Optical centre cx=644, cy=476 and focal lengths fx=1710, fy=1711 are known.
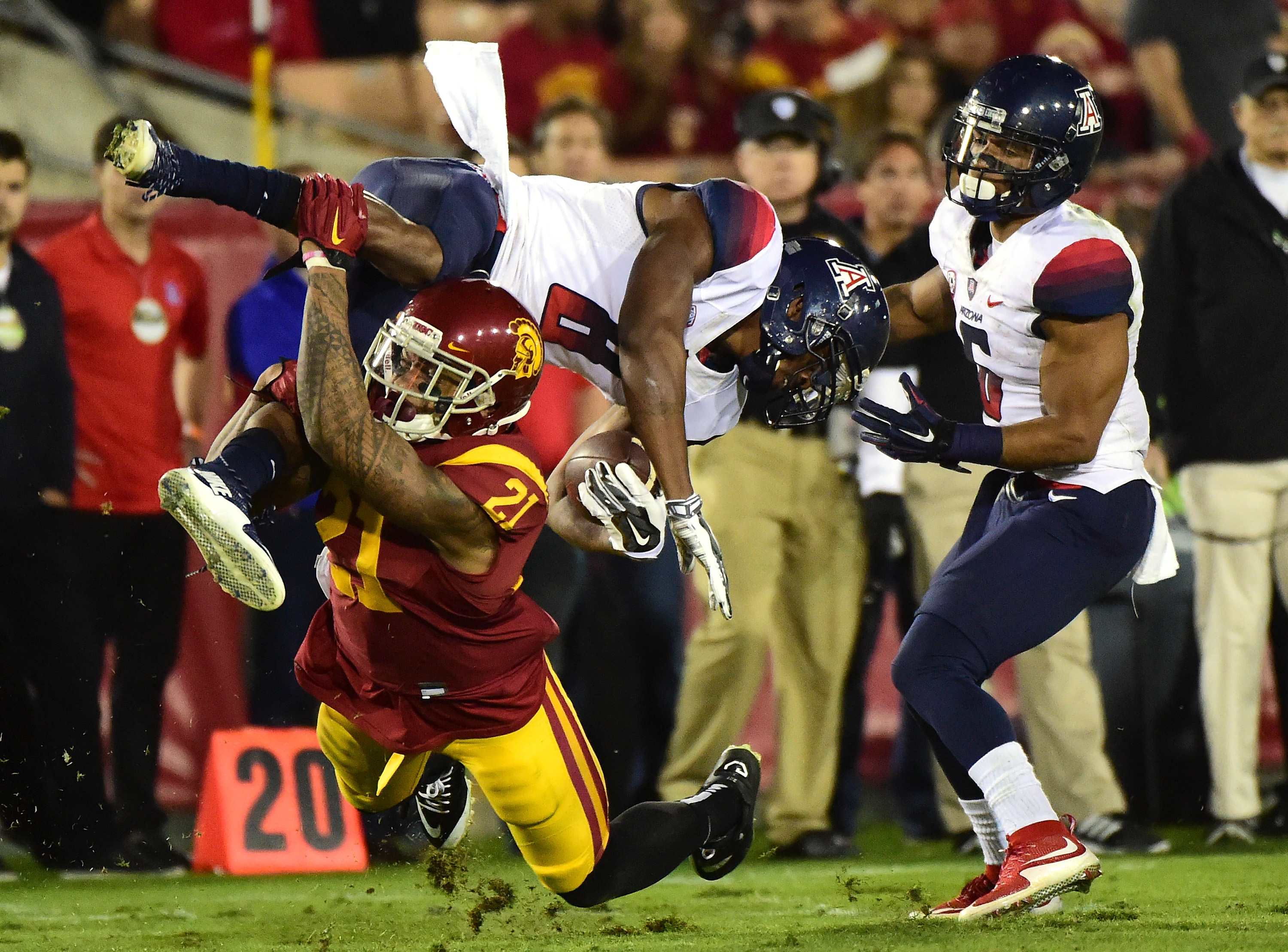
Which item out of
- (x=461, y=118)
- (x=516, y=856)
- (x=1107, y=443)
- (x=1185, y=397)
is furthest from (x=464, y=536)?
(x=1185, y=397)

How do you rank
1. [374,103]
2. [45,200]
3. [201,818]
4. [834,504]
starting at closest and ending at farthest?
[201,818] < [834,504] < [45,200] < [374,103]

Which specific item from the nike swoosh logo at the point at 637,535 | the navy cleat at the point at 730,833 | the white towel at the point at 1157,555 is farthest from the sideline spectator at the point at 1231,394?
the nike swoosh logo at the point at 637,535

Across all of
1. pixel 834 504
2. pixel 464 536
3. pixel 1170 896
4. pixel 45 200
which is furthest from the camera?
pixel 45 200

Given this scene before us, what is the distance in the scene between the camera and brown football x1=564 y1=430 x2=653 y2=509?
4375 millimetres

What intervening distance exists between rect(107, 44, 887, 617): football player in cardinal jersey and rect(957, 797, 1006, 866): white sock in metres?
0.88

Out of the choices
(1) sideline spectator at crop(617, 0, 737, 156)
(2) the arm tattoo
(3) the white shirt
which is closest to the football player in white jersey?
(2) the arm tattoo

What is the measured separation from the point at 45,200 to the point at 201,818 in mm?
2568

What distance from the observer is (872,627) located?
20.0 ft

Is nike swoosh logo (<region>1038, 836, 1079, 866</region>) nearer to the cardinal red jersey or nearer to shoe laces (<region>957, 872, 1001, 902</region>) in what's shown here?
shoe laces (<region>957, 872, 1001, 902</region>)

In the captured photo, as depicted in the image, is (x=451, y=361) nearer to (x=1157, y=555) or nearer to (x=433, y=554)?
(x=433, y=554)

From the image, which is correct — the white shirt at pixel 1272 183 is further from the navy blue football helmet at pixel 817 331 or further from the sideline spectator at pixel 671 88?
the sideline spectator at pixel 671 88

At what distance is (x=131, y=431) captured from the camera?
5.79 meters

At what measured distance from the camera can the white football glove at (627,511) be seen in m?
3.97

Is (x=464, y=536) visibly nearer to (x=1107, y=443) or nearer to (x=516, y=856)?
(x=1107, y=443)
